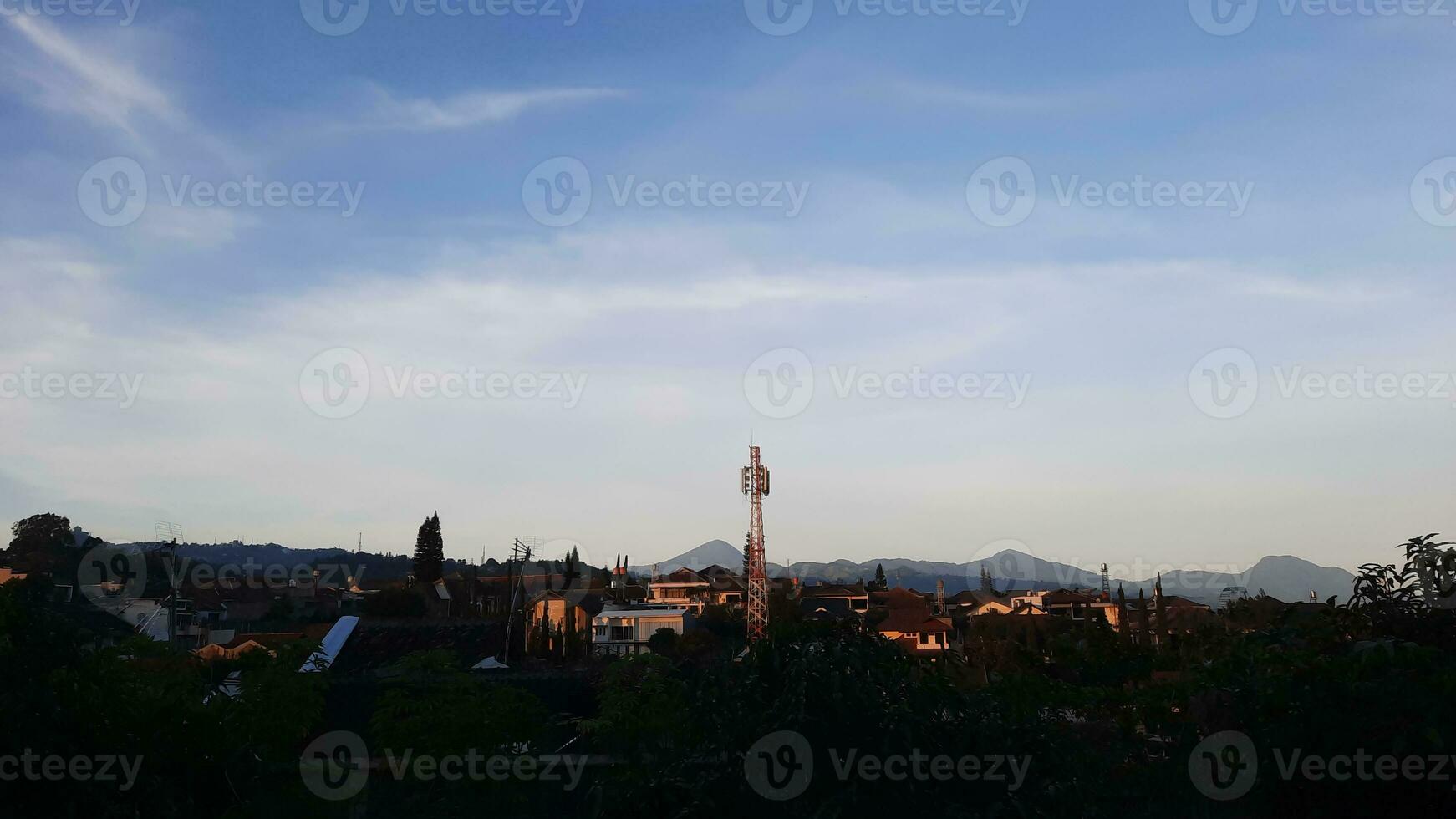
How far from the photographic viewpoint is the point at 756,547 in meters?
47.3

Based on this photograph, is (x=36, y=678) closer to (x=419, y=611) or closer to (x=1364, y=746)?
(x=1364, y=746)

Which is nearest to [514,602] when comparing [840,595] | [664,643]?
[664,643]

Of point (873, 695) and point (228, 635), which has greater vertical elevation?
point (873, 695)

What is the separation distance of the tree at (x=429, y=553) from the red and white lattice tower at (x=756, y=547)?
35.5m

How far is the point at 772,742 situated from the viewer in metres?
5.12

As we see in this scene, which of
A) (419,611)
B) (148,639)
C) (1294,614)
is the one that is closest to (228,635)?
(419,611)

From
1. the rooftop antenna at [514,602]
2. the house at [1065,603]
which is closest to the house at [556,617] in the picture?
the rooftop antenna at [514,602]

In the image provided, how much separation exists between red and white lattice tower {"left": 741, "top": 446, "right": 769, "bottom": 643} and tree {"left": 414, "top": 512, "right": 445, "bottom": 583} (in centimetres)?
3552

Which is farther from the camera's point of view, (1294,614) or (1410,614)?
(1294,614)

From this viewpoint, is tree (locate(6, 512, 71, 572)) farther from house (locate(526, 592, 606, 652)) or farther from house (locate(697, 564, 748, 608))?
house (locate(697, 564, 748, 608))

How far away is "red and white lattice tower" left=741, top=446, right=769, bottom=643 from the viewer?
154 feet

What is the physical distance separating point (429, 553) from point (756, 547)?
38.3 meters

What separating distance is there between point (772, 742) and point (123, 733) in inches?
255

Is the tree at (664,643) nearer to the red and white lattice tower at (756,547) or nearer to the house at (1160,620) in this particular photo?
the red and white lattice tower at (756,547)
